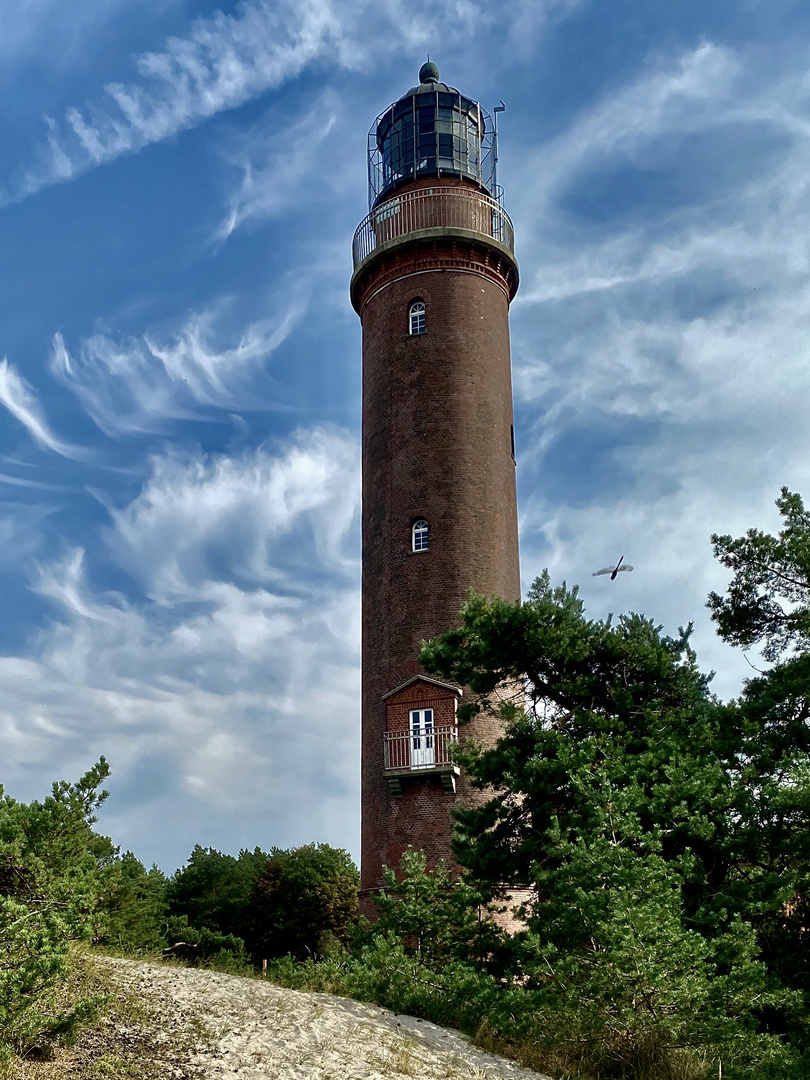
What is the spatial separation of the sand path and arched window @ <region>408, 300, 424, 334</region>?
801 inches

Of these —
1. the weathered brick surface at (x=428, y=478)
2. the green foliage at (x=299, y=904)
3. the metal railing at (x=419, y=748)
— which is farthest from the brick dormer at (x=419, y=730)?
A: the green foliage at (x=299, y=904)

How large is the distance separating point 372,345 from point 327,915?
23838mm

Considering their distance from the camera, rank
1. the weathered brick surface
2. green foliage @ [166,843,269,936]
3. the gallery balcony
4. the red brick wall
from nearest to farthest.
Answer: the gallery balcony → the red brick wall → the weathered brick surface → green foliage @ [166,843,269,936]

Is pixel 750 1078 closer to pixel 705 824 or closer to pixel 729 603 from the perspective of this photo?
pixel 705 824

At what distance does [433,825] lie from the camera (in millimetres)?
25078

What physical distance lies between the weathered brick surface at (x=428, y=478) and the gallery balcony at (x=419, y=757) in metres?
0.31

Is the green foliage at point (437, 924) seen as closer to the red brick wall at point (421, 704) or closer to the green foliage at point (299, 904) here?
the red brick wall at point (421, 704)

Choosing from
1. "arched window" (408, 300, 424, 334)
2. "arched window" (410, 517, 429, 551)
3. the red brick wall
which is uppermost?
"arched window" (408, 300, 424, 334)

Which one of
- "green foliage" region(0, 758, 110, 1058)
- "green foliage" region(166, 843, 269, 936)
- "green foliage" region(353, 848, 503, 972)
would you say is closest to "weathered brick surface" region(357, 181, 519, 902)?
"green foliage" region(353, 848, 503, 972)

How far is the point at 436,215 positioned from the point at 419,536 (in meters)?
9.52

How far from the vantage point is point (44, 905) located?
31.9 feet

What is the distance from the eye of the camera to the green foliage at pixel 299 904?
4266 centimetres

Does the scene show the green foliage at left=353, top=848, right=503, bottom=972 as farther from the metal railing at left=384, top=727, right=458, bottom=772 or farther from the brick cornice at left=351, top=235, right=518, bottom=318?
the brick cornice at left=351, top=235, right=518, bottom=318

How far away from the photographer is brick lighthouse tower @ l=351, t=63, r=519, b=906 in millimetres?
25766
